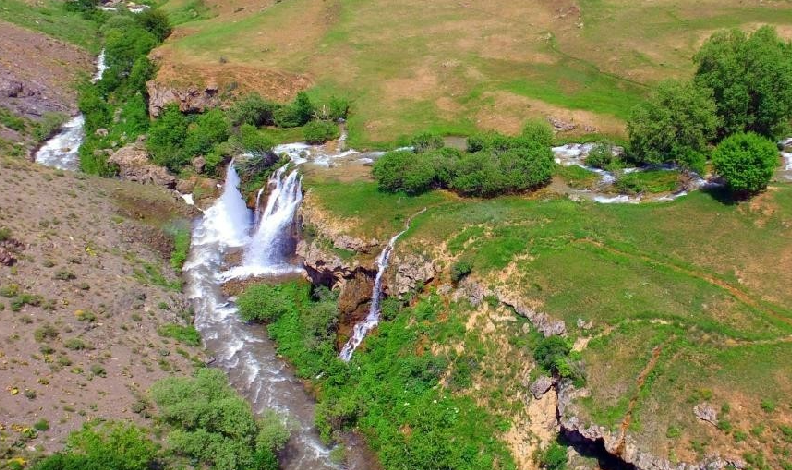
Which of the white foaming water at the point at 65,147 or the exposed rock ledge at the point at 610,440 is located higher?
the white foaming water at the point at 65,147

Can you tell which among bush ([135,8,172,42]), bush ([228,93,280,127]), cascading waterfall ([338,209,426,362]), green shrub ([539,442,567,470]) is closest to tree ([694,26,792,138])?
cascading waterfall ([338,209,426,362])

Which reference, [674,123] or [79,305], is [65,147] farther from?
[674,123]

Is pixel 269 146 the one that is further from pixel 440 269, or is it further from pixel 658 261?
pixel 658 261

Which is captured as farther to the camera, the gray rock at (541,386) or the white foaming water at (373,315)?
the white foaming water at (373,315)

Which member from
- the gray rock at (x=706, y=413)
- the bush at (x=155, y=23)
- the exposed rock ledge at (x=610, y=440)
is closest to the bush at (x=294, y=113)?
the bush at (x=155, y=23)

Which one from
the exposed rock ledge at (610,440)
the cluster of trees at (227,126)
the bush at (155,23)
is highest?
the bush at (155,23)

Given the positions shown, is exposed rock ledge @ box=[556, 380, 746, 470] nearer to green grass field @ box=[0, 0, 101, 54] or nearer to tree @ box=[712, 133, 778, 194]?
tree @ box=[712, 133, 778, 194]

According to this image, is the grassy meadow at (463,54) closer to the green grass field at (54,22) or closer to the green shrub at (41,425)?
the green grass field at (54,22)
